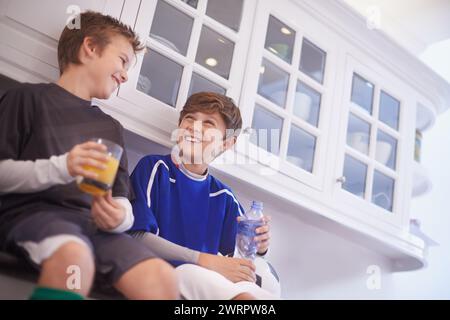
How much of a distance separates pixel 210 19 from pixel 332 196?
0.65 meters

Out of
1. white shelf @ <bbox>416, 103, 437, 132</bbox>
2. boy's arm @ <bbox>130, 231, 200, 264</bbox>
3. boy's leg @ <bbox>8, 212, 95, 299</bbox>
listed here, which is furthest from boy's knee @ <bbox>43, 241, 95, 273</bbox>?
white shelf @ <bbox>416, 103, 437, 132</bbox>

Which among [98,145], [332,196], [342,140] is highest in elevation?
[342,140]

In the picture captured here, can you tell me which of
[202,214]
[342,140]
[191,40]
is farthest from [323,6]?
[202,214]

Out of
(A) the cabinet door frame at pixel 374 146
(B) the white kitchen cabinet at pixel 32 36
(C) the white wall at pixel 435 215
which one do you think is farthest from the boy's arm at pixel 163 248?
(C) the white wall at pixel 435 215

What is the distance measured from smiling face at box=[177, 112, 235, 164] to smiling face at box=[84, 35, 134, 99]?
0.70 ft

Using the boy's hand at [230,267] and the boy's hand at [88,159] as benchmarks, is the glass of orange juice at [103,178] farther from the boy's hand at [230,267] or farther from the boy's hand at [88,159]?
the boy's hand at [230,267]

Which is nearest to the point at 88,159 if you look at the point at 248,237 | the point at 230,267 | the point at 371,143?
the point at 230,267

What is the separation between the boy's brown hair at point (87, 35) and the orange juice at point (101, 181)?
Result: 308 mm

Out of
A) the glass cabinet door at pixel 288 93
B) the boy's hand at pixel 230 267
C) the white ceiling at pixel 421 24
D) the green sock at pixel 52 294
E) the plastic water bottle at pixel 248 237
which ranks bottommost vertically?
the green sock at pixel 52 294

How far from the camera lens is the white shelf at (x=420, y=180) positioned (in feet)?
5.38

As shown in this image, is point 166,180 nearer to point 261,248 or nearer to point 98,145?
point 261,248

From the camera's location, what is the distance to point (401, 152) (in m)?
1.57

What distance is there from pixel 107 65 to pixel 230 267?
457 mm

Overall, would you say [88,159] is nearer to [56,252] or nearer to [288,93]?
[56,252]
